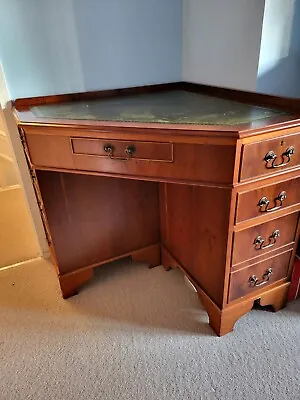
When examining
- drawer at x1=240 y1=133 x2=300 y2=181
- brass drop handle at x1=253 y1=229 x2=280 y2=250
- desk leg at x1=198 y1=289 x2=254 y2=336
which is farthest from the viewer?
desk leg at x1=198 y1=289 x2=254 y2=336

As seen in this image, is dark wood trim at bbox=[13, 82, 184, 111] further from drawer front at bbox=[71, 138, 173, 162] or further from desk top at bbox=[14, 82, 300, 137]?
drawer front at bbox=[71, 138, 173, 162]

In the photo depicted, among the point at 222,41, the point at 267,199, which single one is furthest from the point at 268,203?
the point at 222,41

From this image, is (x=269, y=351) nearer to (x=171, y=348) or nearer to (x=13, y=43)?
(x=171, y=348)

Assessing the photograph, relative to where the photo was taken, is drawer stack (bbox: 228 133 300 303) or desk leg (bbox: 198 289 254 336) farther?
desk leg (bbox: 198 289 254 336)

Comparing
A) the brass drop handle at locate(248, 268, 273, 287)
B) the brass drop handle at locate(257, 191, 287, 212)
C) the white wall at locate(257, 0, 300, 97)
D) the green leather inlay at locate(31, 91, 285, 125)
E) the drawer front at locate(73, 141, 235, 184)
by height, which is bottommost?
the brass drop handle at locate(248, 268, 273, 287)

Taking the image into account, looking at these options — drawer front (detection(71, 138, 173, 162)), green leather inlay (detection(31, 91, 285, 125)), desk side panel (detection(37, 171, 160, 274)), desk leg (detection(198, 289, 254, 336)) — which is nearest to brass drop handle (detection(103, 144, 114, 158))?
drawer front (detection(71, 138, 173, 162))

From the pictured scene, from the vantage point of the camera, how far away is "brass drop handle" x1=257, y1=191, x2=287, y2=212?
1034mm

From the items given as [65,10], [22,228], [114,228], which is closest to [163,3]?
[65,10]

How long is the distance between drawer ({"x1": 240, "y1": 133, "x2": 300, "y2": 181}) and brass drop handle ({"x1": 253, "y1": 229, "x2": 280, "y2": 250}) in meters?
0.26

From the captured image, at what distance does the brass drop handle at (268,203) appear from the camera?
40.7 inches

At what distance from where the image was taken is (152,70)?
4.84ft

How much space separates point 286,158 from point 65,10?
1.01 m

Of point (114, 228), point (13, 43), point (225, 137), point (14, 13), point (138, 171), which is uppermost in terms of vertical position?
point (14, 13)

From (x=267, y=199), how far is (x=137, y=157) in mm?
444
